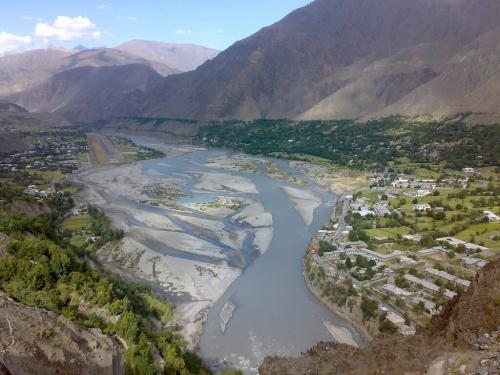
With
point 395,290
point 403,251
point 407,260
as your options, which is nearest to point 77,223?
point 403,251

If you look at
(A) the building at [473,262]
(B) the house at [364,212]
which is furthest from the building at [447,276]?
(B) the house at [364,212]

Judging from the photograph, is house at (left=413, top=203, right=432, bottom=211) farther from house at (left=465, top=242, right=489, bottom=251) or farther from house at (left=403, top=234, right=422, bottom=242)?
house at (left=465, top=242, right=489, bottom=251)

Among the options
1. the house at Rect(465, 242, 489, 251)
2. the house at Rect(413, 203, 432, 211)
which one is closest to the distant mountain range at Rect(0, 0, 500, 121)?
the house at Rect(413, 203, 432, 211)

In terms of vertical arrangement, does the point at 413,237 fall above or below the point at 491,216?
below

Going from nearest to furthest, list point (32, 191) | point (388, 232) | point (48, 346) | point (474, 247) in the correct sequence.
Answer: point (48, 346) → point (474, 247) → point (388, 232) → point (32, 191)

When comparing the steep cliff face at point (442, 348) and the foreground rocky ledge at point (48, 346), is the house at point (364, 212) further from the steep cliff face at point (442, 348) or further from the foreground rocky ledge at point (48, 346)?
the foreground rocky ledge at point (48, 346)

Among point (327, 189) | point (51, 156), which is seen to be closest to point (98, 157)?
point (51, 156)

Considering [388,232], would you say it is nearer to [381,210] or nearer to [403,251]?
[403,251]

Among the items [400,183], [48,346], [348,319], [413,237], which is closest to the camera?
[48,346]
